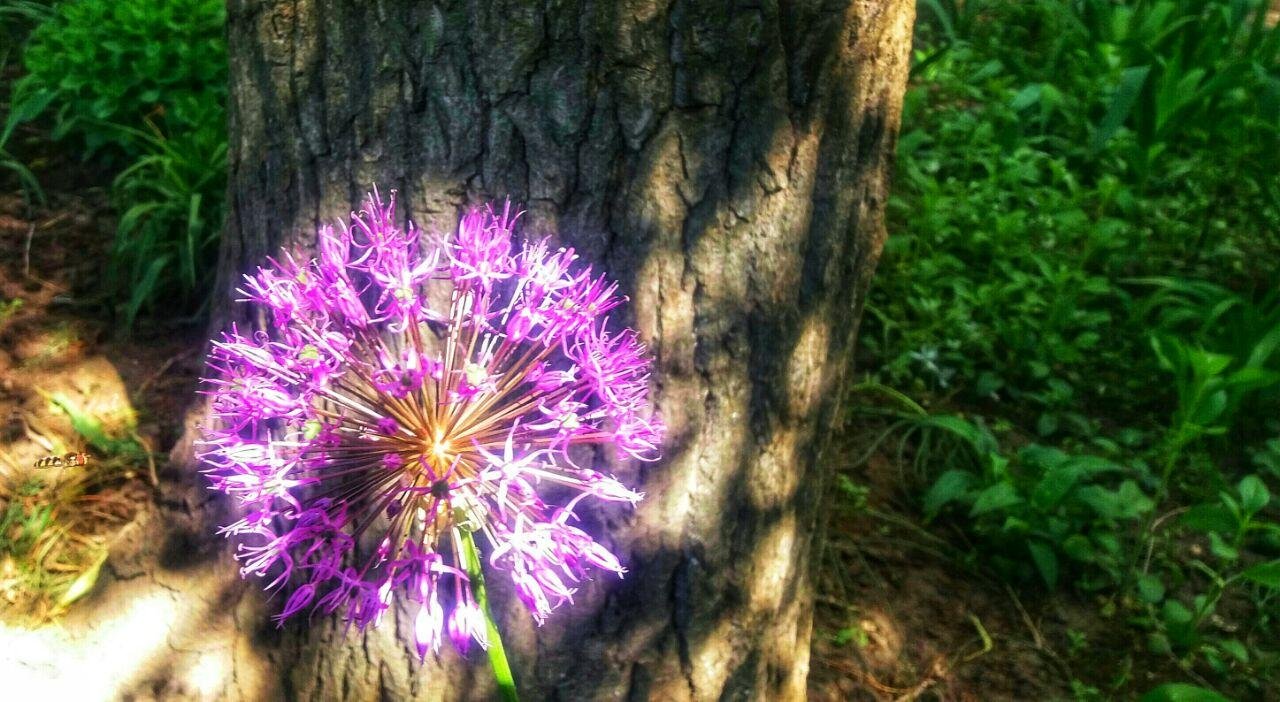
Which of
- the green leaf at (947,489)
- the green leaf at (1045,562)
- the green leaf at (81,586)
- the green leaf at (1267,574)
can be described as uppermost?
the green leaf at (1267,574)

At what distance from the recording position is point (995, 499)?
2666 millimetres

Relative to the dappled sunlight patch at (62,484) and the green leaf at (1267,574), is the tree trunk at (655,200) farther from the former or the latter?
the green leaf at (1267,574)

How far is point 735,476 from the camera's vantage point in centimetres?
181

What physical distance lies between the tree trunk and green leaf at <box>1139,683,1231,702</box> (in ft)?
2.98

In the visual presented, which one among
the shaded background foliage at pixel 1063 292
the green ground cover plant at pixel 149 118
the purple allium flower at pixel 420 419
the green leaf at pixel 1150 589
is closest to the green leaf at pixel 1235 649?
the shaded background foliage at pixel 1063 292

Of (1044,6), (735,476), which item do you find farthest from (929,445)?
(1044,6)

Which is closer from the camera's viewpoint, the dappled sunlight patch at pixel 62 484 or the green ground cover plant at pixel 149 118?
the dappled sunlight patch at pixel 62 484

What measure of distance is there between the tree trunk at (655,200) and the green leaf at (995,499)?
874mm

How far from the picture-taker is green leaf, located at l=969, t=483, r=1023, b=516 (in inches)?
105

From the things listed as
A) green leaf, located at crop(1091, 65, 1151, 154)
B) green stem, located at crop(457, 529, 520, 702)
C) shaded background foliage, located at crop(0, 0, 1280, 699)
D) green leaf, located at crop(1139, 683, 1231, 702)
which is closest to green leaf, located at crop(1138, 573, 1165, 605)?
shaded background foliage, located at crop(0, 0, 1280, 699)

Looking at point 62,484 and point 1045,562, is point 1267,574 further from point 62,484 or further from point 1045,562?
point 62,484

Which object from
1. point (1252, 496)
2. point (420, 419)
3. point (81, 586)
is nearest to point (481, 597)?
point (420, 419)

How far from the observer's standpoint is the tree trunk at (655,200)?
1.55 meters

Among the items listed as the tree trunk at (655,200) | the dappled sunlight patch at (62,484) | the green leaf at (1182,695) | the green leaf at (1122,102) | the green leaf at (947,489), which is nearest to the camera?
the tree trunk at (655,200)
